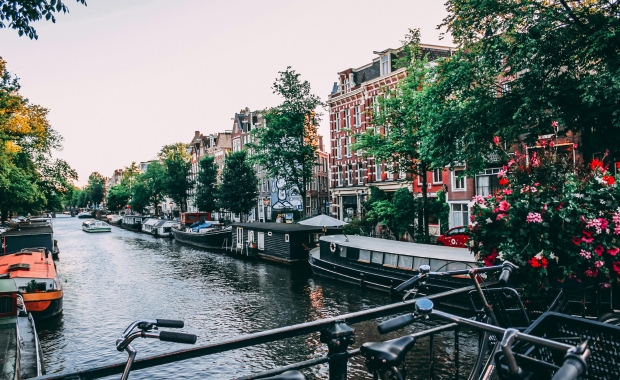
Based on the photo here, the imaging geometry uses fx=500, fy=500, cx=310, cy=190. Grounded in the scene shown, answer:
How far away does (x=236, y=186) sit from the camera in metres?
54.8

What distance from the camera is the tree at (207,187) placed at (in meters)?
63.7

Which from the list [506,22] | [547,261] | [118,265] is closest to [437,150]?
[506,22]

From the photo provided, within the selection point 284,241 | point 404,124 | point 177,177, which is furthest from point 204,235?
point 177,177

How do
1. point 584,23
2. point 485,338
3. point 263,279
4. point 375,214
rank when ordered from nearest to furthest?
1. point 485,338
2. point 584,23
3. point 263,279
4. point 375,214

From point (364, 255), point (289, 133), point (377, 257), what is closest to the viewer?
point (377, 257)

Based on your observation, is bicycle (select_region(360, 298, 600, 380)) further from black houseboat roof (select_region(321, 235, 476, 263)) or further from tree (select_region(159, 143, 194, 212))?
tree (select_region(159, 143, 194, 212))

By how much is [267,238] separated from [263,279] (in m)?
7.91

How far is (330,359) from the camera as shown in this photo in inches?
112

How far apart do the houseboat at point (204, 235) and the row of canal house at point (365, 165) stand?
1092 cm

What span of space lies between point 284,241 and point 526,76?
18.4 meters

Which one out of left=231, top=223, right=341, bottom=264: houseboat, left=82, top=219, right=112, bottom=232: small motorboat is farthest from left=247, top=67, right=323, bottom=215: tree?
left=82, top=219, right=112, bottom=232: small motorboat

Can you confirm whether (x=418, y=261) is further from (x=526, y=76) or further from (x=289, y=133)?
(x=289, y=133)

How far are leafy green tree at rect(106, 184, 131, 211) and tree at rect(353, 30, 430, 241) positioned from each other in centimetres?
10617

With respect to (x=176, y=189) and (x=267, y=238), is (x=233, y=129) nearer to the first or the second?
(x=176, y=189)
